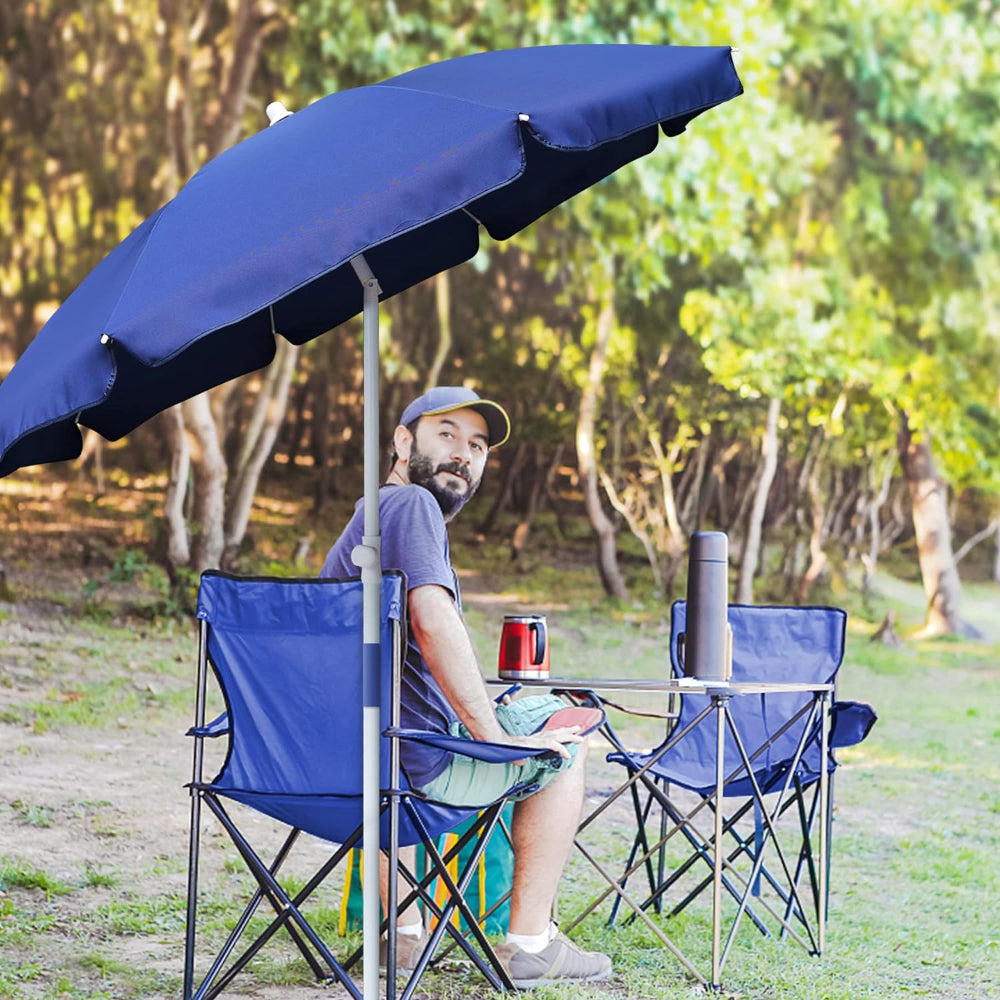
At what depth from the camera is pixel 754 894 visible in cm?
343

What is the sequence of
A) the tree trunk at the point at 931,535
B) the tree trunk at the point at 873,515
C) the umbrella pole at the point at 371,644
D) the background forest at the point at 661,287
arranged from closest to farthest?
the umbrella pole at the point at 371,644, the background forest at the point at 661,287, the tree trunk at the point at 931,535, the tree trunk at the point at 873,515

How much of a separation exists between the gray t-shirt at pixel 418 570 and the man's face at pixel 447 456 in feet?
0.32

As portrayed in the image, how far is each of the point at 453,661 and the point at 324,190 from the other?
0.85 metres

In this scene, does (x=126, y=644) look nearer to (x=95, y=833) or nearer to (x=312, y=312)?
(x=95, y=833)

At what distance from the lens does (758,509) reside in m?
10.6

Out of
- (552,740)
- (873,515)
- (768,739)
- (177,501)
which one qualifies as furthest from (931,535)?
(552,740)

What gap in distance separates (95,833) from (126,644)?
10.8 feet

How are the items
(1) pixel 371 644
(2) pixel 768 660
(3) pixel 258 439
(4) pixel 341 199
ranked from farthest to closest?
(3) pixel 258 439, (2) pixel 768 660, (1) pixel 371 644, (4) pixel 341 199

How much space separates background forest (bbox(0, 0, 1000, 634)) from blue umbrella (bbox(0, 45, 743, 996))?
6.12 m

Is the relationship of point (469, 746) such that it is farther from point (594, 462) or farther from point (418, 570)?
point (594, 462)

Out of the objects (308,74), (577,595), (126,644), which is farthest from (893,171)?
(126,644)

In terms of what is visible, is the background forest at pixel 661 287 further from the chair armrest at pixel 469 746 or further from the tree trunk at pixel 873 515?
the chair armrest at pixel 469 746

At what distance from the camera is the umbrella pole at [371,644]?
2.06 m

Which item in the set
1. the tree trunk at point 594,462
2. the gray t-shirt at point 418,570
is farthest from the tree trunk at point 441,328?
the gray t-shirt at point 418,570
